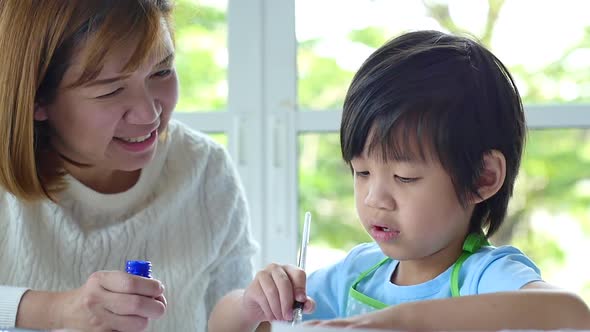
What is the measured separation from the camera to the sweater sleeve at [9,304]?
1273 mm

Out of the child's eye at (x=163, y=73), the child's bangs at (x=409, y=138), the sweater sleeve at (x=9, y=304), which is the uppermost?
the child's eye at (x=163, y=73)

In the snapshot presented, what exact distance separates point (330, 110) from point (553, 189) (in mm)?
607

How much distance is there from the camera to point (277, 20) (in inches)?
85.1

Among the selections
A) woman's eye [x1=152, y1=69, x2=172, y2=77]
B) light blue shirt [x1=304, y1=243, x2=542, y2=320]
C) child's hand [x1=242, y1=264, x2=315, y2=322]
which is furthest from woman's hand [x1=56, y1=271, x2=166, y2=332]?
woman's eye [x1=152, y1=69, x2=172, y2=77]

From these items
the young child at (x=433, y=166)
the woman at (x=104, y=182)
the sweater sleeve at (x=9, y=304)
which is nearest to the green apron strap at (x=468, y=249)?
the young child at (x=433, y=166)

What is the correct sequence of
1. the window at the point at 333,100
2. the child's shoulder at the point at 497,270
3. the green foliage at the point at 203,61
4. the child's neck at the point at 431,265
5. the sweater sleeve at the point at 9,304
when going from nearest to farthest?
1. the child's shoulder at the point at 497,270
2. the child's neck at the point at 431,265
3. the sweater sleeve at the point at 9,304
4. the window at the point at 333,100
5. the green foliage at the point at 203,61

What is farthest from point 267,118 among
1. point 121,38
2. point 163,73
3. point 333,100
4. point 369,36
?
point 121,38

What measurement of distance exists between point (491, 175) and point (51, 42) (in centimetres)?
69

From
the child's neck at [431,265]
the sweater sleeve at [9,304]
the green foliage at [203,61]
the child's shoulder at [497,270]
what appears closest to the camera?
the child's shoulder at [497,270]

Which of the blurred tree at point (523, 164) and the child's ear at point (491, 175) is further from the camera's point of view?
the blurred tree at point (523, 164)

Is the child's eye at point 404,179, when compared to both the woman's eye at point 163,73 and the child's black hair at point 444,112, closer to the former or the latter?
the child's black hair at point 444,112

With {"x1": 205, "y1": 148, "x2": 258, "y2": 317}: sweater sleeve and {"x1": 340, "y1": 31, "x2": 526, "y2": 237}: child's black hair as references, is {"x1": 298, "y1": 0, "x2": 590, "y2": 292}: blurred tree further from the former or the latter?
{"x1": 340, "y1": 31, "x2": 526, "y2": 237}: child's black hair

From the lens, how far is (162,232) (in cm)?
153

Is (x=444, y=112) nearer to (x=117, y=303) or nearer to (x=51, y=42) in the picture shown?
Answer: (x=117, y=303)
